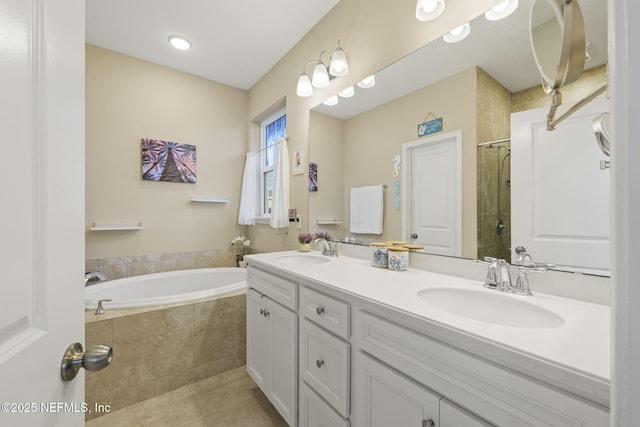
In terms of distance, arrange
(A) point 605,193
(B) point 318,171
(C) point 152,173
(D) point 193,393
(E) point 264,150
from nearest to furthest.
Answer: (A) point 605,193 → (D) point 193,393 → (B) point 318,171 → (C) point 152,173 → (E) point 264,150

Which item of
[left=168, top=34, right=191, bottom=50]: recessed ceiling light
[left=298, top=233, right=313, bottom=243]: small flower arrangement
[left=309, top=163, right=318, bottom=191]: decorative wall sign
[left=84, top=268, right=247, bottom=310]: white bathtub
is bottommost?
[left=84, top=268, right=247, bottom=310]: white bathtub

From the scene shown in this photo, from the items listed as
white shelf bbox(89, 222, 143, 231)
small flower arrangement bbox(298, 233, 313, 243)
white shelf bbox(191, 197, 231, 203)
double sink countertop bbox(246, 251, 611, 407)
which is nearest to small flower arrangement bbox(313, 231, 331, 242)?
small flower arrangement bbox(298, 233, 313, 243)

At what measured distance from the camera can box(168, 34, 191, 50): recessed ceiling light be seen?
2.24 meters

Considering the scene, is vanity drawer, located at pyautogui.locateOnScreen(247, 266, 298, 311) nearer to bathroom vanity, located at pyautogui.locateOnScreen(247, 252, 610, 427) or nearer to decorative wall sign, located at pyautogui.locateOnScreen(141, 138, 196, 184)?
bathroom vanity, located at pyautogui.locateOnScreen(247, 252, 610, 427)

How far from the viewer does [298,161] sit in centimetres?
231

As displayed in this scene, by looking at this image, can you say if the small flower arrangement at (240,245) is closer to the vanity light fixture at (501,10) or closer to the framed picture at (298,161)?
the framed picture at (298,161)

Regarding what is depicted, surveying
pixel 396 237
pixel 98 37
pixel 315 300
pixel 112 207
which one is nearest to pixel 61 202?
pixel 315 300

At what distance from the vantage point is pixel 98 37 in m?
2.23

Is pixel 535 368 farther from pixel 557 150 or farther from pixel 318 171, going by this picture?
pixel 318 171

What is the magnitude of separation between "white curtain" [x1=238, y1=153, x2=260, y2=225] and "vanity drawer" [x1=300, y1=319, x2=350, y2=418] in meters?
1.98

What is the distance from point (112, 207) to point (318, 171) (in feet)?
6.48

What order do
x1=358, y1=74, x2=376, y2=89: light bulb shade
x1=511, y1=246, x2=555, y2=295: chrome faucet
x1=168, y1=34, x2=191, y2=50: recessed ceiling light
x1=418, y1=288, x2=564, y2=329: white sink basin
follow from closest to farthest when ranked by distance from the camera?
x1=418, y1=288, x2=564, y2=329: white sink basin, x1=511, y1=246, x2=555, y2=295: chrome faucet, x1=358, y1=74, x2=376, y2=89: light bulb shade, x1=168, y1=34, x2=191, y2=50: recessed ceiling light

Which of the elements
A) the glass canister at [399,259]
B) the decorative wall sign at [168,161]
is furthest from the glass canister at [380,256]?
the decorative wall sign at [168,161]

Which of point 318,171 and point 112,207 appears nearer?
point 318,171
